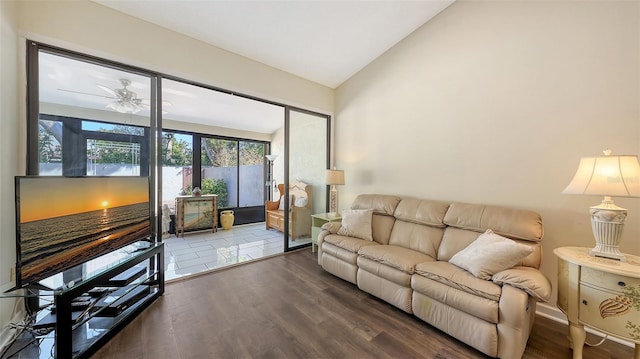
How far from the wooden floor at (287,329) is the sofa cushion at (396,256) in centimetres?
45

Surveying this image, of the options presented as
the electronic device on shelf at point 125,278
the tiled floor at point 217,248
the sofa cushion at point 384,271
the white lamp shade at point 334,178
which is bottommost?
the tiled floor at point 217,248

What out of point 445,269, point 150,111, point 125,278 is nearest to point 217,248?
point 125,278

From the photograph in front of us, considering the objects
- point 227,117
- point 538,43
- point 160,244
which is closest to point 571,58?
point 538,43

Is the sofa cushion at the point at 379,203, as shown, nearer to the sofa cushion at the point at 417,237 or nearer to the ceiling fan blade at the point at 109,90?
the sofa cushion at the point at 417,237

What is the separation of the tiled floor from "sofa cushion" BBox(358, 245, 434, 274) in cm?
186

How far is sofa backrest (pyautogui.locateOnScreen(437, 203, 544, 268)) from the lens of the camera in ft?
6.41

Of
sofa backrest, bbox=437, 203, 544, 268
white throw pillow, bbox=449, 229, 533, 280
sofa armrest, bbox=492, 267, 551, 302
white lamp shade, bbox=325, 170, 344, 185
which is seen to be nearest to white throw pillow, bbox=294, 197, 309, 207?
white lamp shade, bbox=325, 170, 344, 185

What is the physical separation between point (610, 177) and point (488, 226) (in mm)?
885

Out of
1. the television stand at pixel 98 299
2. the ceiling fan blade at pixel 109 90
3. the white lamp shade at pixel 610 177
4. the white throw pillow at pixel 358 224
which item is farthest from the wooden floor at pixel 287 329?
the ceiling fan blade at pixel 109 90

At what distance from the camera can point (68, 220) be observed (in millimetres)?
1665

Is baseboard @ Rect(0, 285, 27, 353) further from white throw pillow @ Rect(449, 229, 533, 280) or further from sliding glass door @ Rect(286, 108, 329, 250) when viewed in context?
white throw pillow @ Rect(449, 229, 533, 280)

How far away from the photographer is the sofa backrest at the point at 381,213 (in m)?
2.97

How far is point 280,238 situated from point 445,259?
3.13 meters

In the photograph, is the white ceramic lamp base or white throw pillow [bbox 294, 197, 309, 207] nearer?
the white ceramic lamp base
